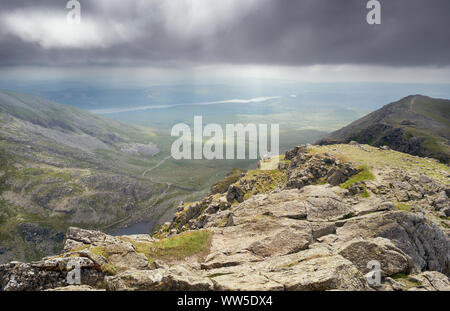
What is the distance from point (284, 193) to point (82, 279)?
41.3 m

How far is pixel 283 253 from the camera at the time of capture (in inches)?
1420

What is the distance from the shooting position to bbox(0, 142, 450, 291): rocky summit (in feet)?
78.4

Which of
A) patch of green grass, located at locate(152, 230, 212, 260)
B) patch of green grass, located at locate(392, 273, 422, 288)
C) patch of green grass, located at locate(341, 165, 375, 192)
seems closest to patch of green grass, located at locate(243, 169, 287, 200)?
patch of green grass, located at locate(341, 165, 375, 192)

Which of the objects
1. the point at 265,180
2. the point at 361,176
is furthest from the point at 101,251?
the point at 265,180

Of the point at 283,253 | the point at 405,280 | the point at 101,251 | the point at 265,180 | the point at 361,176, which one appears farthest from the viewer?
the point at 265,180

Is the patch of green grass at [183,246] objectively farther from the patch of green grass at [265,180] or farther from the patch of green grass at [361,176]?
the patch of green grass at [265,180]

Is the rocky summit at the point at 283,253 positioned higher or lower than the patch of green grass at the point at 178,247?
higher

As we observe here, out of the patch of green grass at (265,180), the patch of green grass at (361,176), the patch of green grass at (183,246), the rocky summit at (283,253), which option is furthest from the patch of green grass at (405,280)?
the patch of green grass at (265,180)

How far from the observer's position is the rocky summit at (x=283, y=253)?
2391 centimetres

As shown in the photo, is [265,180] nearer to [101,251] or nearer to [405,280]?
[405,280]
